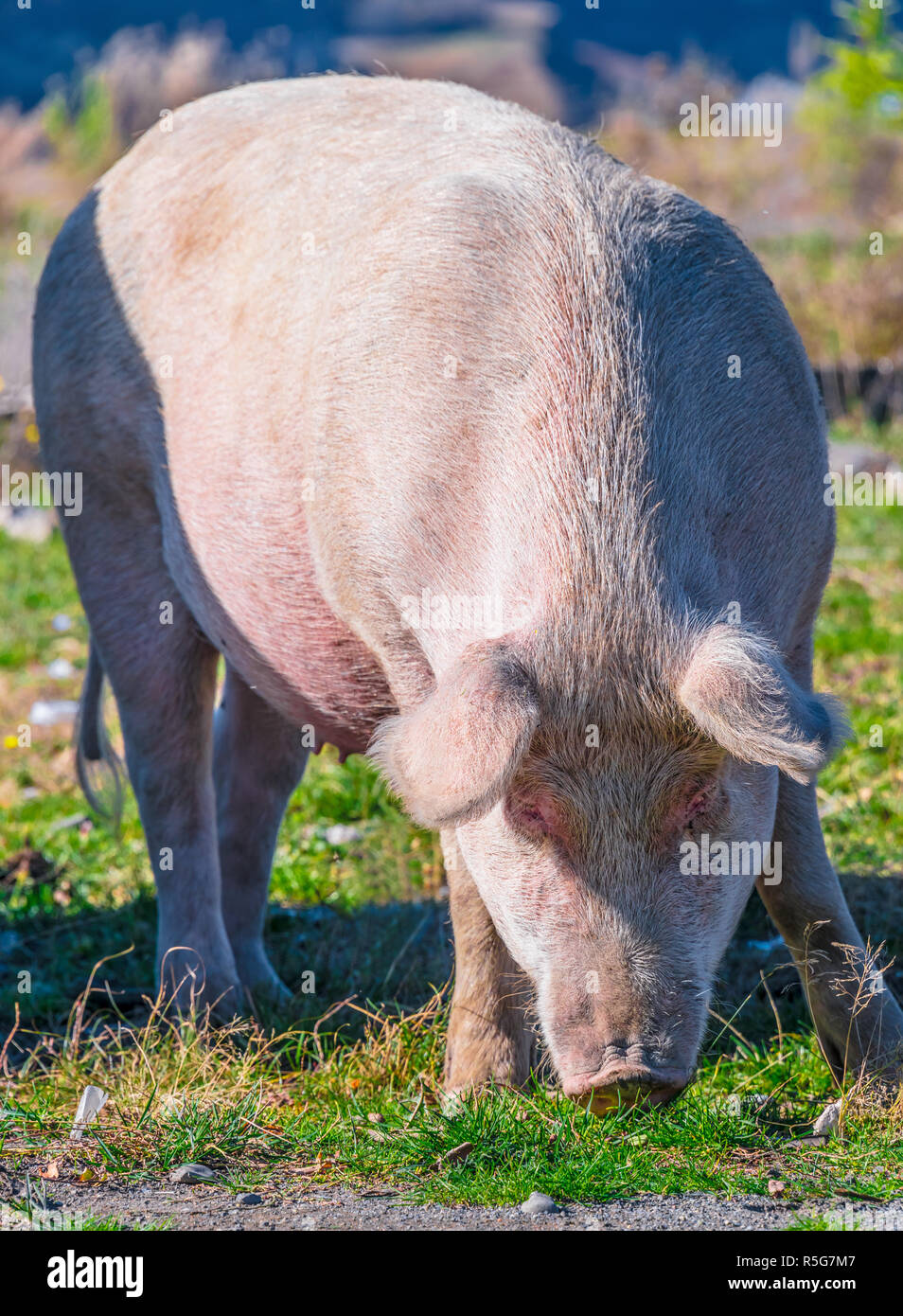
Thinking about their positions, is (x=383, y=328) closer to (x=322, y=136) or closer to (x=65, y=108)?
(x=322, y=136)

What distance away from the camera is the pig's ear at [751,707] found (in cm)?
302

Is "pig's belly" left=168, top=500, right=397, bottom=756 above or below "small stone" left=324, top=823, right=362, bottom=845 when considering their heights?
above

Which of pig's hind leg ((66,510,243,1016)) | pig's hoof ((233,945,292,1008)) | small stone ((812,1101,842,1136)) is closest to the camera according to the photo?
small stone ((812,1101,842,1136))

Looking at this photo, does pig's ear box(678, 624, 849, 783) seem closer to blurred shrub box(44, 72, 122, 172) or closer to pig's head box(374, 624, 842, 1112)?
pig's head box(374, 624, 842, 1112)

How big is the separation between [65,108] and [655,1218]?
89.8 ft

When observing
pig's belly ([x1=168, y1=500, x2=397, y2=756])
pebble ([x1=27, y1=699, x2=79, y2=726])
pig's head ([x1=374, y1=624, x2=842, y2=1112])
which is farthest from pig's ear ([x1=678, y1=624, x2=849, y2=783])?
pebble ([x1=27, y1=699, x2=79, y2=726])

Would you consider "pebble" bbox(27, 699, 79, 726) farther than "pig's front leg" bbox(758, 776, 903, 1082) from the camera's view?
Yes

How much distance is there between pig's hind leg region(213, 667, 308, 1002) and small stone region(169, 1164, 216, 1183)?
5.54ft

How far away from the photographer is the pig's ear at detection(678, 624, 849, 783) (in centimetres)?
302

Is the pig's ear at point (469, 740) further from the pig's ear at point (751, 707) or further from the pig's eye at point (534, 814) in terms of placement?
the pig's ear at point (751, 707)

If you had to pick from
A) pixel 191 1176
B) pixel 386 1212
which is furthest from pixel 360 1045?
pixel 386 1212

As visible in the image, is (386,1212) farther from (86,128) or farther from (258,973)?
(86,128)

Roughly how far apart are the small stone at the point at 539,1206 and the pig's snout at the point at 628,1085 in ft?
0.73

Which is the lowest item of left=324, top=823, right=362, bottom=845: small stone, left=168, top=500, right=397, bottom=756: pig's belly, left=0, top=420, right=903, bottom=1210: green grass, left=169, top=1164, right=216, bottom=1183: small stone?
left=169, top=1164, right=216, bottom=1183: small stone
